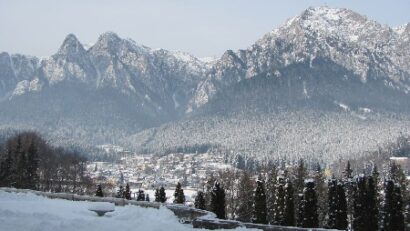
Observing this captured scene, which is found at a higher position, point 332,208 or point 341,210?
point 332,208

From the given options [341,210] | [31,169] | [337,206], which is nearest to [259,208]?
[337,206]

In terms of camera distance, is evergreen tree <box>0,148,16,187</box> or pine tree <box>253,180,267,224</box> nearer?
pine tree <box>253,180,267,224</box>

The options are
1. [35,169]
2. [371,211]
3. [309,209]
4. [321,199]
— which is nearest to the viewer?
[371,211]

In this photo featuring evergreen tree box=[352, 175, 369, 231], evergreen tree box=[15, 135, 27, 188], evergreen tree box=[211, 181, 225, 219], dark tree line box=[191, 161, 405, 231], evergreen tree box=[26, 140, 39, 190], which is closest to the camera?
dark tree line box=[191, 161, 405, 231]

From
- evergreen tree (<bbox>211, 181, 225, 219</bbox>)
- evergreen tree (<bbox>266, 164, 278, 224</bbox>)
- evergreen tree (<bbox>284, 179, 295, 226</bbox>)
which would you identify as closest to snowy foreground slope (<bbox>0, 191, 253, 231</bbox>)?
evergreen tree (<bbox>284, 179, 295, 226</bbox>)

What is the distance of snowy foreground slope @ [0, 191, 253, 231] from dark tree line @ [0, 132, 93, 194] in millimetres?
68190

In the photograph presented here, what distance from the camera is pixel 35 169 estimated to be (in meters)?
113

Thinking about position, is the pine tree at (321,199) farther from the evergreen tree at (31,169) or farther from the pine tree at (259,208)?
the evergreen tree at (31,169)

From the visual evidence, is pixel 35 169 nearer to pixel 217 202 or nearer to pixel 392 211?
pixel 217 202

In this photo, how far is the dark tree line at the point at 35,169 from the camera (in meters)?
106

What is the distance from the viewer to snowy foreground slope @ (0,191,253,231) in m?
31.0

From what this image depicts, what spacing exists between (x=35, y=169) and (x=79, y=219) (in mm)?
84107

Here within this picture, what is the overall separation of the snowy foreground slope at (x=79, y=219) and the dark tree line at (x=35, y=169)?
68.2m

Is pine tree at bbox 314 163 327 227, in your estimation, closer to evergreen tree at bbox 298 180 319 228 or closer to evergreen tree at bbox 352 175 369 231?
evergreen tree at bbox 352 175 369 231
